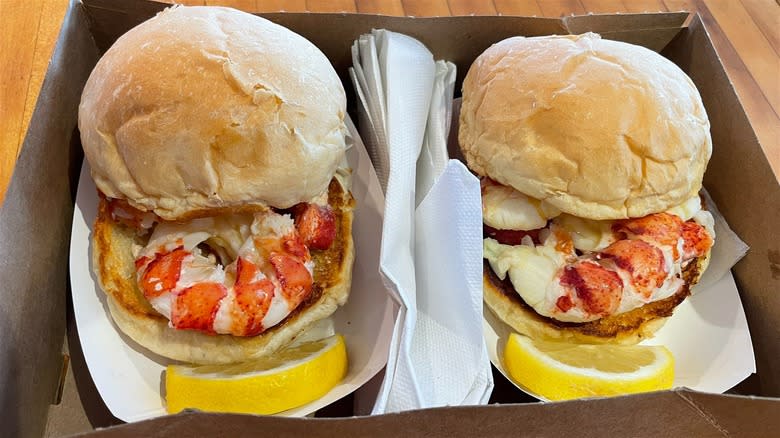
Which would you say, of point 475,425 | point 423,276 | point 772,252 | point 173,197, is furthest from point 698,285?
point 173,197

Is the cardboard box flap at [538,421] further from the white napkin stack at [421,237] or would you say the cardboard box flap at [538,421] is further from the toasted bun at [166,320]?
the toasted bun at [166,320]

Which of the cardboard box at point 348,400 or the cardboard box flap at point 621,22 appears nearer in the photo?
the cardboard box at point 348,400

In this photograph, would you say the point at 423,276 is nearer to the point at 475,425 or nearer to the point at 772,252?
the point at 475,425

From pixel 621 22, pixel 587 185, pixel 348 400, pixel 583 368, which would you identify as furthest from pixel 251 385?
pixel 621 22

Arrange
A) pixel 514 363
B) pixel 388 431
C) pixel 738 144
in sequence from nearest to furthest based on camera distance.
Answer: pixel 388 431
pixel 514 363
pixel 738 144

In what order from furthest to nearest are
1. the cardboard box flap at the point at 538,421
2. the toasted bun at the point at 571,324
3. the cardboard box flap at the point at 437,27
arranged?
the cardboard box flap at the point at 437,27 → the toasted bun at the point at 571,324 → the cardboard box flap at the point at 538,421

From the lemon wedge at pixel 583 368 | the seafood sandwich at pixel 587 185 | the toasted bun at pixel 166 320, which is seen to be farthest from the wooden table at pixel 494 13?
the lemon wedge at pixel 583 368

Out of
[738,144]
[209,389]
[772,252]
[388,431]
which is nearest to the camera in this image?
[388,431]
